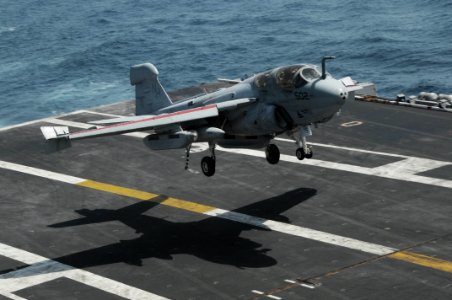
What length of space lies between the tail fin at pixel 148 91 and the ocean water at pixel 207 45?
148ft

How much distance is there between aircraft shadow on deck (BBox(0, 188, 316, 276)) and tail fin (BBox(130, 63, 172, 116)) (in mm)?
4717

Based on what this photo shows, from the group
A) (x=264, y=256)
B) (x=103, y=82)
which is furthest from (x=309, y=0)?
(x=264, y=256)

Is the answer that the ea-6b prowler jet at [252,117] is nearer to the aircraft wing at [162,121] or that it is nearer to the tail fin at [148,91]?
the aircraft wing at [162,121]

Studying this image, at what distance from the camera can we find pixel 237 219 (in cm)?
3747

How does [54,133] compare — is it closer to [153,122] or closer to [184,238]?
[153,122]

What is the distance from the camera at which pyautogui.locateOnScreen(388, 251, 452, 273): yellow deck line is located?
30.9m

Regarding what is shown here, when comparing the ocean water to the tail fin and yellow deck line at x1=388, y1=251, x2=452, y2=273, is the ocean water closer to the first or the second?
the tail fin

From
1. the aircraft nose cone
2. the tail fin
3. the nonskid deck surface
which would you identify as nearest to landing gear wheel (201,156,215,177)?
the nonskid deck surface

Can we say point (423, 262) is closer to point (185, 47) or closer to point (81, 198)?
point (81, 198)

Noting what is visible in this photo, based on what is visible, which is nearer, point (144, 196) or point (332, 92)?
point (332, 92)

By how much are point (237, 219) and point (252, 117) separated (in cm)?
488

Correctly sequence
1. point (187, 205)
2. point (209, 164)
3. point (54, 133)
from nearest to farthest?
1. point (54, 133)
2. point (209, 164)
3. point (187, 205)

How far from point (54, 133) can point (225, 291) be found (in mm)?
9367

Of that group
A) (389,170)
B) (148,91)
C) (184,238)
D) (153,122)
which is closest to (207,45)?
(389,170)
